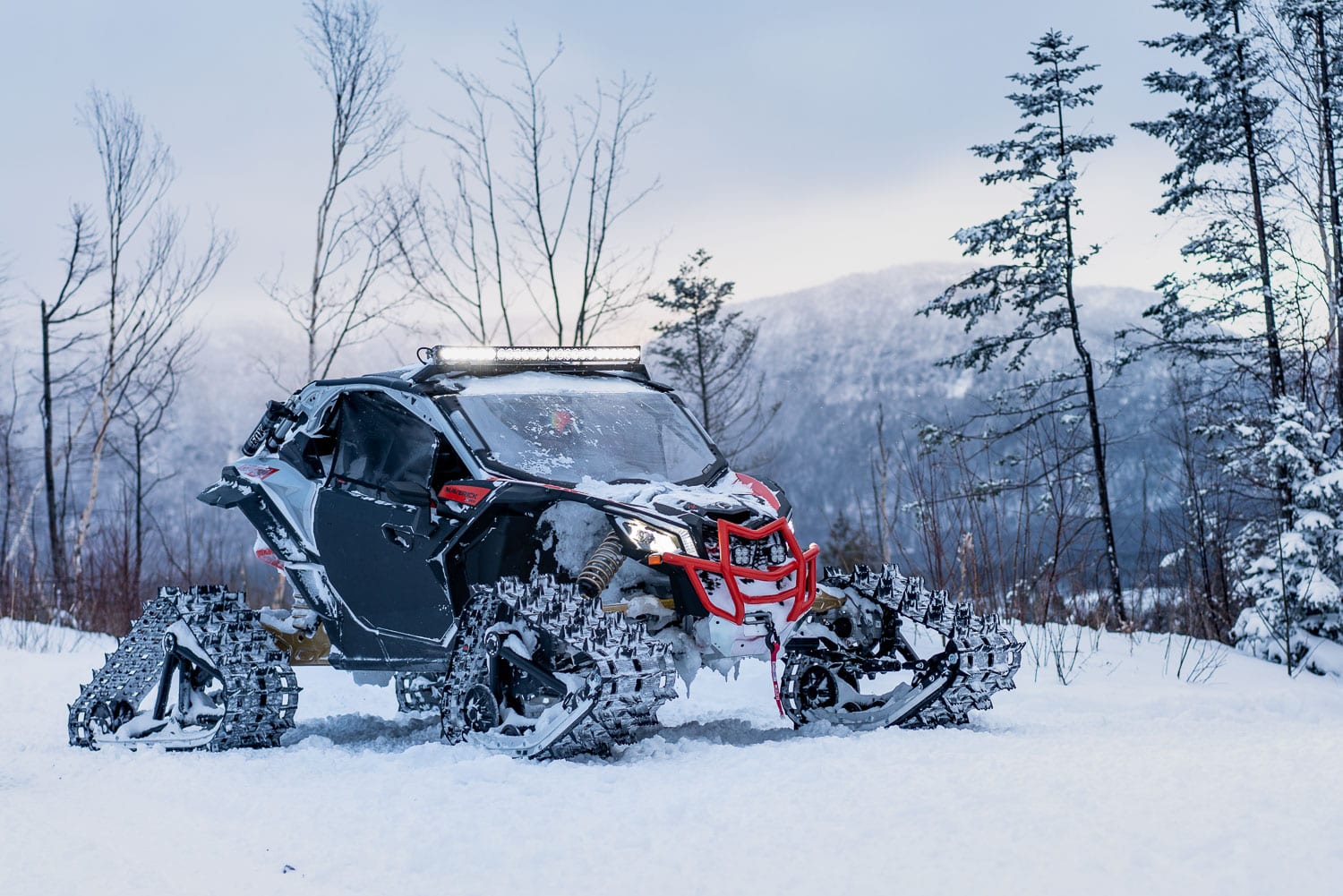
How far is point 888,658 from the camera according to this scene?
7641 mm

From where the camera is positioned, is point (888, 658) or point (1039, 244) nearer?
point (888, 658)

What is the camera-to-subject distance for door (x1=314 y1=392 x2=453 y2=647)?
7.33 meters

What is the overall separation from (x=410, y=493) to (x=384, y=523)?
0.95 feet

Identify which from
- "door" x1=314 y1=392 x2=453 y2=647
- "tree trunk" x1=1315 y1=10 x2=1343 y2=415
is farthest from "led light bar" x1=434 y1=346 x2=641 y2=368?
"tree trunk" x1=1315 y1=10 x2=1343 y2=415

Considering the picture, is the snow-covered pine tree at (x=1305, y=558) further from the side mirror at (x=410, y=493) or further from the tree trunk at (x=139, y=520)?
the tree trunk at (x=139, y=520)

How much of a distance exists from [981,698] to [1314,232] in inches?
686

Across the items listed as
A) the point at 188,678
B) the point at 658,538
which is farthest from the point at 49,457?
the point at 658,538

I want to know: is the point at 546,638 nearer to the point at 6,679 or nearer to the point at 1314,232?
the point at 6,679

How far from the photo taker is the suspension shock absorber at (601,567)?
22.0ft

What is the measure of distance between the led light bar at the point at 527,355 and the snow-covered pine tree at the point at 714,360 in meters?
31.2

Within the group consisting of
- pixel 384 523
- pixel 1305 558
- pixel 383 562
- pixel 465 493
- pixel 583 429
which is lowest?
pixel 1305 558

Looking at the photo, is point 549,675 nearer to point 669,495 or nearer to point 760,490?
point 669,495

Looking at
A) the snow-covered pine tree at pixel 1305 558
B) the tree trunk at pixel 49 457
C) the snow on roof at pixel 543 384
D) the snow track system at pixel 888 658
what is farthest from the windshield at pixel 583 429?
the tree trunk at pixel 49 457

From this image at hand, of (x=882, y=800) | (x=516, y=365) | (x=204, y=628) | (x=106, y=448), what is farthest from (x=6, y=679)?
(x=106, y=448)
